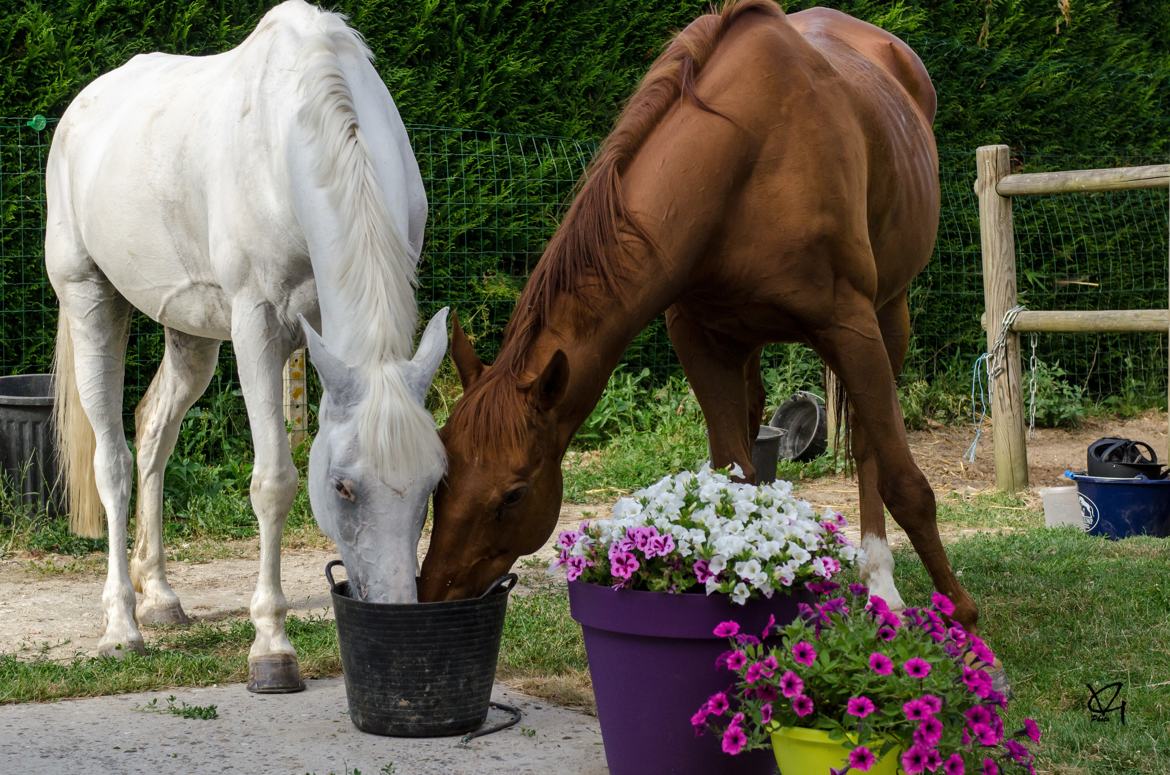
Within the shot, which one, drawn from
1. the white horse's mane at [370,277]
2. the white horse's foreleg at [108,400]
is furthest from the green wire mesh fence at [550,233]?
the white horse's mane at [370,277]

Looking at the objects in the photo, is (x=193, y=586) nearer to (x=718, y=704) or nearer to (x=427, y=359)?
(x=427, y=359)

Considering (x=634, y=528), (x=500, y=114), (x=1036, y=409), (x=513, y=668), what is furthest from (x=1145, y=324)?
(x=634, y=528)

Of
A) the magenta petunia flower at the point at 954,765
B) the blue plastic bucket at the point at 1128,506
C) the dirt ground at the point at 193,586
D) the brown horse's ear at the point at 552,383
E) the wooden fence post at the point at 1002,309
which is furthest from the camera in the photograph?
the wooden fence post at the point at 1002,309

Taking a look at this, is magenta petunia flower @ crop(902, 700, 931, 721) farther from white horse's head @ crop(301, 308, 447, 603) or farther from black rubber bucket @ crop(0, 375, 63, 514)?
black rubber bucket @ crop(0, 375, 63, 514)

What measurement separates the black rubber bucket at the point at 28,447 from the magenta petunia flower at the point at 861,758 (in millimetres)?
4351

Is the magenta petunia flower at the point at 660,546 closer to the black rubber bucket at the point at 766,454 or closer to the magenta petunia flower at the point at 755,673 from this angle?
the magenta petunia flower at the point at 755,673

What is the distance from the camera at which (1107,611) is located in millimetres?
4234

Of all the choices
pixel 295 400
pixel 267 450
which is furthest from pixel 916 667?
pixel 295 400

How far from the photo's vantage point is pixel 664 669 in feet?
8.68

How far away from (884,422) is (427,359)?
131 centimetres

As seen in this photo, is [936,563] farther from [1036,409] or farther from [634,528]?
[1036,409]

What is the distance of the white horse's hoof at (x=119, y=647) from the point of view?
3920mm

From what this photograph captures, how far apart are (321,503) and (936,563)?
175 cm

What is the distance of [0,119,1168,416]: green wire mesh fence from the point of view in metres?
6.27
